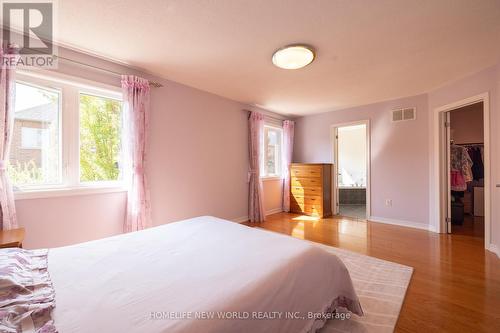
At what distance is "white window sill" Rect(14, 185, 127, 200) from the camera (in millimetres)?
1962

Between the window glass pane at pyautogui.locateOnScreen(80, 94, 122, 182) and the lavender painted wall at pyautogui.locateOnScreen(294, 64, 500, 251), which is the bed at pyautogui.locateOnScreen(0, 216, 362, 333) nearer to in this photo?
the window glass pane at pyautogui.locateOnScreen(80, 94, 122, 182)

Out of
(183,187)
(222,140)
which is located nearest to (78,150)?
(183,187)

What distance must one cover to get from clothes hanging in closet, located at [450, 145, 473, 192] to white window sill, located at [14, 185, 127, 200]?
5.54 metres

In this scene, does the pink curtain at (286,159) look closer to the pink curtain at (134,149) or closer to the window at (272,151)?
the window at (272,151)

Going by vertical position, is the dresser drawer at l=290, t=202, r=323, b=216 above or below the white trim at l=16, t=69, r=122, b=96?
below

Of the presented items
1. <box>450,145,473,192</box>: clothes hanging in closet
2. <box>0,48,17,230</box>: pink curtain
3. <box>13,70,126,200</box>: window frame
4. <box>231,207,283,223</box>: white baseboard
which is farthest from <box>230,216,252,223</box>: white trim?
<box>450,145,473,192</box>: clothes hanging in closet

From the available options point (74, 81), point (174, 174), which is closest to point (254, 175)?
point (174, 174)

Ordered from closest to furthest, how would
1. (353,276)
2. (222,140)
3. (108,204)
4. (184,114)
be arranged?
(353,276) < (108,204) < (184,114) < (222,140)

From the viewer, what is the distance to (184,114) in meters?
3.22

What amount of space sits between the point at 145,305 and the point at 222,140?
122 inches

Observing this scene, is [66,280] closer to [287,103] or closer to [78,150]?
[78,150]

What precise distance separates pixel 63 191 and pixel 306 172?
411cm

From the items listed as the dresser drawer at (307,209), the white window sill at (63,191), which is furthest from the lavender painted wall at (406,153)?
the white window sill at (63,191)

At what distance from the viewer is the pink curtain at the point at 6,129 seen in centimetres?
180
